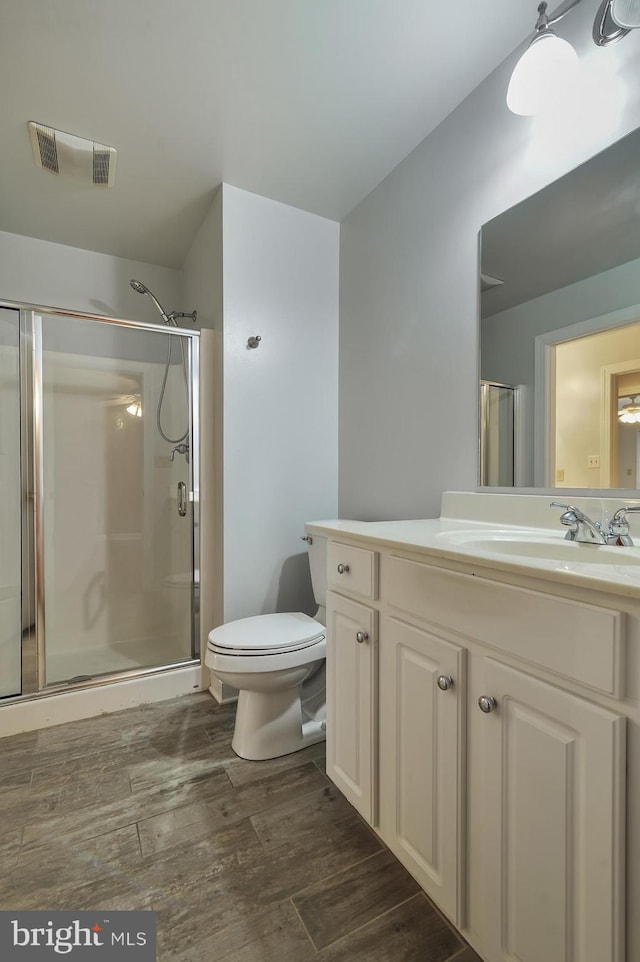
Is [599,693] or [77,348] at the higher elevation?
[77,348]

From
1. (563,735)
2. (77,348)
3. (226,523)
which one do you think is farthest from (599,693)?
(77,348)

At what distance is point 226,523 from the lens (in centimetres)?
196

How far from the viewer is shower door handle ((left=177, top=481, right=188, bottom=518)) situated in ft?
7.09

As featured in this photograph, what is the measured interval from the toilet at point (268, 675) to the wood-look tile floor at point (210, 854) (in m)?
0.06

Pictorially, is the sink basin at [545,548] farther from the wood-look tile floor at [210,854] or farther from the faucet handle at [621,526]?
the wood-look tile floor at [210,854]

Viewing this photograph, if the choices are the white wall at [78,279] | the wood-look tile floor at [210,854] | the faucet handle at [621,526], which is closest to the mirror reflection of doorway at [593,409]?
the faucet handle at [621,526]

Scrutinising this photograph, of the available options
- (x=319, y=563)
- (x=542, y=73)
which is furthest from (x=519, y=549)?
(x=542, y=73)

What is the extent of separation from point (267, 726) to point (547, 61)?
87.5 inches

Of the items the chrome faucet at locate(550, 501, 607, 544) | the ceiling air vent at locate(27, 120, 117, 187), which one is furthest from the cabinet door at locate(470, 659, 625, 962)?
the ceiling air vent at locate(27, 120, 117, 187)

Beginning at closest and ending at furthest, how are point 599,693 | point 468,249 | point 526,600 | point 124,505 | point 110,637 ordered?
point 599,693 → point 526,600 → point 468,249 → point 110,637 → point 124,505

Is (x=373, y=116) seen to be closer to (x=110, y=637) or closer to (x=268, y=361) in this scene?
(x=268, y=361)

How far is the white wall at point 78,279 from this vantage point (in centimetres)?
234

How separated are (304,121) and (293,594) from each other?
2.02 metres

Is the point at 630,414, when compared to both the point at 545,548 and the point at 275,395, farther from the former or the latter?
the point at 275,395
